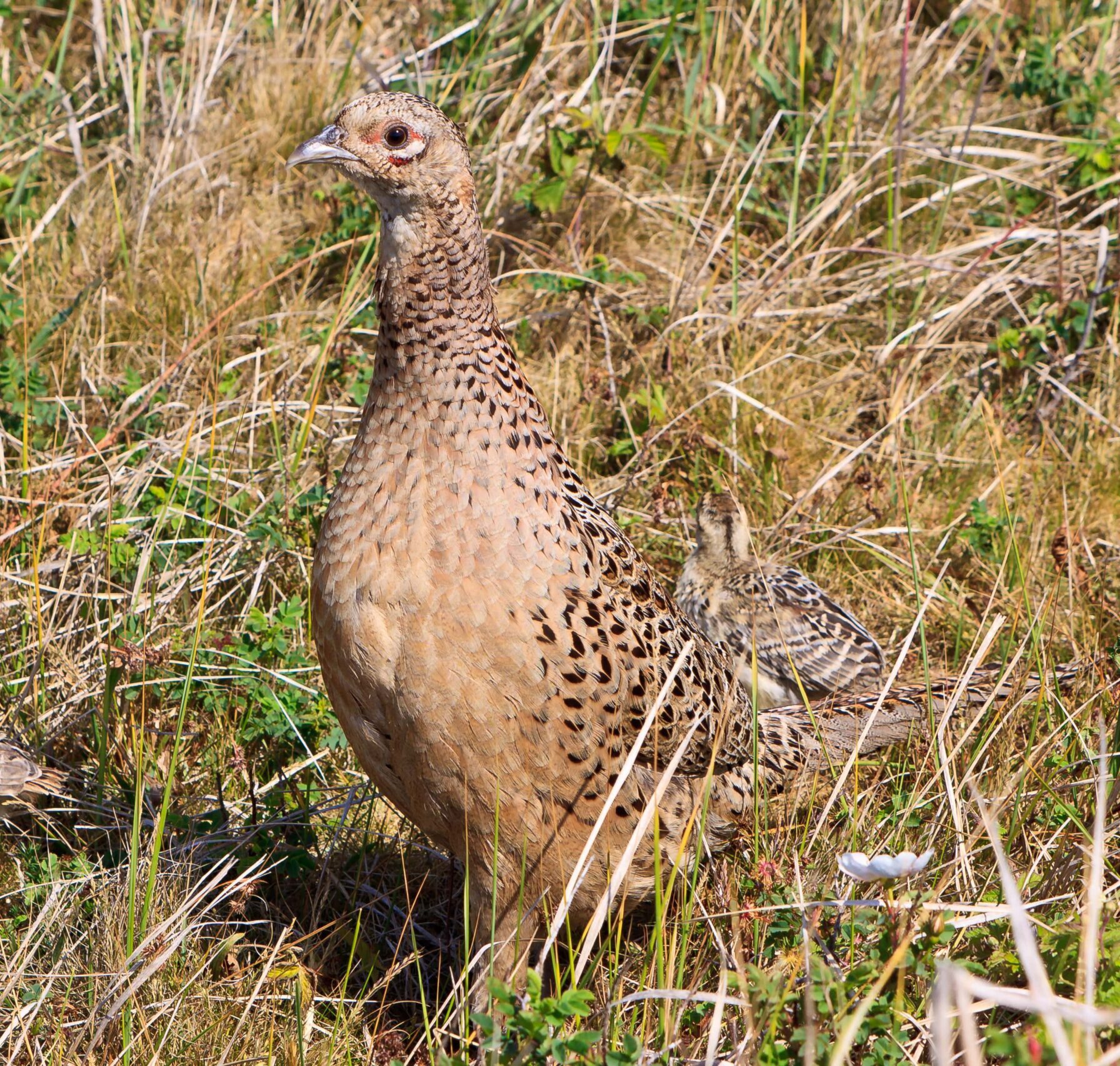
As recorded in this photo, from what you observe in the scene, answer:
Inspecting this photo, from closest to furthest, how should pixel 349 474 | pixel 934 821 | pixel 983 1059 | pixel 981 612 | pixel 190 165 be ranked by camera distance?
1. pixel 983 1059
2. pixel 349 474
3. pixel 934 821
4. pixel 981 612
5. pixel 190 165

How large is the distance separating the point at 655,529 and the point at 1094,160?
97.6 inches

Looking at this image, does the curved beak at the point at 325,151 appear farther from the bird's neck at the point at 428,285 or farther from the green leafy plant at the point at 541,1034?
the green leafy plant at the point at 541,1034

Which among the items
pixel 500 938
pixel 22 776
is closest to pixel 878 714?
pixel 500 938

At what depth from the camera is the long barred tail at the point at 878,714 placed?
4027mm

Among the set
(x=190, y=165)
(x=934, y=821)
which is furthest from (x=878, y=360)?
(x=190, y=165)

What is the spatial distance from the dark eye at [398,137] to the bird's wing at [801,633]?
2.14m

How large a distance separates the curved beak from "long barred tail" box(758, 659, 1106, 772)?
79.1 inches

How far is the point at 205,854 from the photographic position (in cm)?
388

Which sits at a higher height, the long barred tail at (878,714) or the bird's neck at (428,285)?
the bird's neck at (428,285)

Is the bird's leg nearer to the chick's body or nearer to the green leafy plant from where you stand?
the green leafy plant

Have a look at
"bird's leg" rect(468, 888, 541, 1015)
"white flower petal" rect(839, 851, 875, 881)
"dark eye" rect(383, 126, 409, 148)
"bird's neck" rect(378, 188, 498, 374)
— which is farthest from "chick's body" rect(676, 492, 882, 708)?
"dark eye" rect(383, 126, 409, 148)

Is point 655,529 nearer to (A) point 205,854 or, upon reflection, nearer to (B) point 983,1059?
(A) point 205,854

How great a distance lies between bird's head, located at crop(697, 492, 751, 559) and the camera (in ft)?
15.6

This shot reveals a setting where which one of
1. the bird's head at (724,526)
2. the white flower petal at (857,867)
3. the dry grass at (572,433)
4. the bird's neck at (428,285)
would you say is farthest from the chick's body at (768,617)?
the white flower petal at (857,867)
